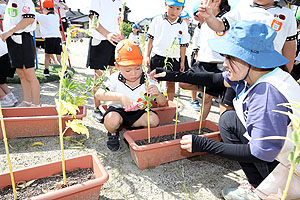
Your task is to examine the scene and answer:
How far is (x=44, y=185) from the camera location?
1286 mm

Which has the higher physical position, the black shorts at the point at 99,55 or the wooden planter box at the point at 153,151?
the black shorts at the point at 99,55

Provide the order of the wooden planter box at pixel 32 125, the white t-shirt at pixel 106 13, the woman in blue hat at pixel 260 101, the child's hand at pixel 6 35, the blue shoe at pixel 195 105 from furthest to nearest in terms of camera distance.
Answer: the blue shoe at pixel 195 105 → the white t-shirt at pixel 106 13 → the child's hand at pixel 6 35 → the wooden planter box at pixel 32 125 → the woman in blue hat at pixel 260 101

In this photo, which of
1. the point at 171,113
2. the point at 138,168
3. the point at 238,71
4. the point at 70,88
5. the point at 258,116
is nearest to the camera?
the point at 258,116

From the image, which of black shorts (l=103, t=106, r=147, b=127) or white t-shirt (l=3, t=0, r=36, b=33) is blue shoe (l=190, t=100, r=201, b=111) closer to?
black shorts (l=103, t=106, r=147, b=127)

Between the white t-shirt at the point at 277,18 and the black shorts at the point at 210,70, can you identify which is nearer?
the white t-shirt at the point at 277,18

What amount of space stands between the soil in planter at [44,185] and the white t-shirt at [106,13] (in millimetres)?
1728

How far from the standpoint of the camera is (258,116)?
3.61 ft

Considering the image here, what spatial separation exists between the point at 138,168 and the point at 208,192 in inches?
23.2

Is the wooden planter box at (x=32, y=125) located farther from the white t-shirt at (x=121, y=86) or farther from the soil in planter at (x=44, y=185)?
the soil in planter at (x=44, y=185)

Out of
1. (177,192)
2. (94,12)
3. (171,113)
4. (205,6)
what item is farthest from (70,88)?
(171,113)

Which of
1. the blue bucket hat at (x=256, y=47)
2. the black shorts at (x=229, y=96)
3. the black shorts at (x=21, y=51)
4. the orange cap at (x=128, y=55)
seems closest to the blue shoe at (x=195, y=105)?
the black shorts at (x=229, y=96)

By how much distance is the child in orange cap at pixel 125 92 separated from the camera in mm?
1855

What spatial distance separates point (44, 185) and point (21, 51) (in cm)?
185

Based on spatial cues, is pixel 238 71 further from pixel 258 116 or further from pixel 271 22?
pixel 271 22
